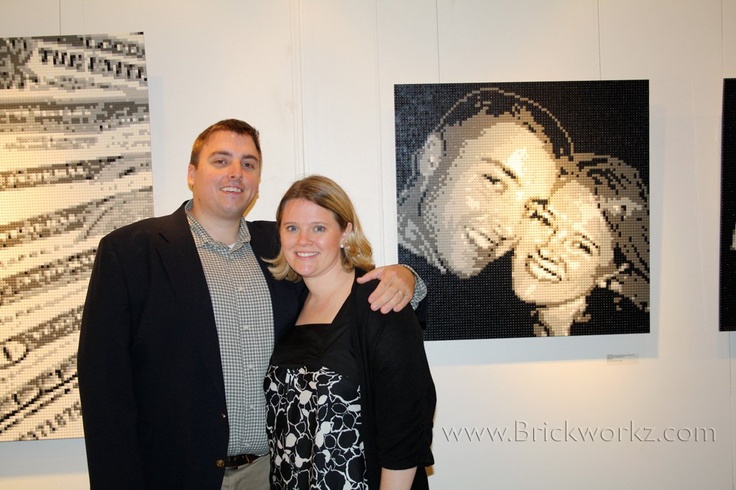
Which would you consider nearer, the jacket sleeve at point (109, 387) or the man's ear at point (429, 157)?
the jacket sleeve at point (109, 387)

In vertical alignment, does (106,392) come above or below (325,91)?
below

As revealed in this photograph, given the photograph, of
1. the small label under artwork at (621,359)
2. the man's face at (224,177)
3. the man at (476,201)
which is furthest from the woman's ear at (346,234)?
the small label under artwork at (621,359)

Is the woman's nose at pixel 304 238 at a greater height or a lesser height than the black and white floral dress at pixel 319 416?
greater

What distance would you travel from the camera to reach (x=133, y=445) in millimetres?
1776

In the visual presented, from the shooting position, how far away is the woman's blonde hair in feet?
5.89

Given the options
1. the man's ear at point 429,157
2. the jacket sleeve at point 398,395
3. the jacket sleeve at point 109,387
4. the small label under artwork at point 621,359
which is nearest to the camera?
the jacket sleeve at point 398,395

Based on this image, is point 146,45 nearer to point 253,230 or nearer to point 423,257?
point 253,230

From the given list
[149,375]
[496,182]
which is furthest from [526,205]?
[149,375]

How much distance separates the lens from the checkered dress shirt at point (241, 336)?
74.2 inches

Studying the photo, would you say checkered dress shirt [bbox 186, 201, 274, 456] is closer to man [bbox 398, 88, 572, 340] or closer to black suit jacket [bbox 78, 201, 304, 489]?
black suit jacket [bbox 78, 201, 304, 489]

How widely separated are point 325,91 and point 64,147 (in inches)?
46.0

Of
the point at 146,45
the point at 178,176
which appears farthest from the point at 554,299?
the point at 146,45

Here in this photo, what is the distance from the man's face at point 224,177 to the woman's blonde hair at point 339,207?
181 millimetres

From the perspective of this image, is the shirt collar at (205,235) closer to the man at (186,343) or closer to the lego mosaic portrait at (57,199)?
the man at (186,343)
